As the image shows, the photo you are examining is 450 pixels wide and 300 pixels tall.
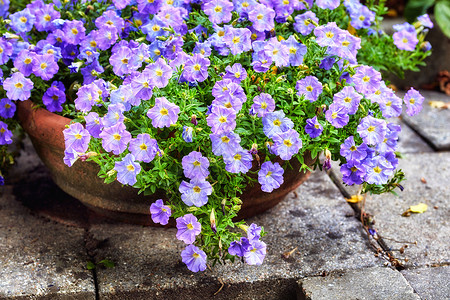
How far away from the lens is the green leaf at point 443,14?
3400 mm

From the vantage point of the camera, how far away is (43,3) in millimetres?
2078

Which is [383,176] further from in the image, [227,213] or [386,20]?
[386,20]

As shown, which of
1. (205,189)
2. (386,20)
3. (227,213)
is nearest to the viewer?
(205,189)

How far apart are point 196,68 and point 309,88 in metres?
0.36

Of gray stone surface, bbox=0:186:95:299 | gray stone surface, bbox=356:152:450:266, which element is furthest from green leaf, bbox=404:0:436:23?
gray stone surface, bbox=0:186:95:299

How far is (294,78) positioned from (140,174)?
0.59 meters

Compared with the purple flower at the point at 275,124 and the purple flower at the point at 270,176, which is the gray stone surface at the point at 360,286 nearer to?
the purple flower at the point at 270,176

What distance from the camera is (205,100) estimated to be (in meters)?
1.78

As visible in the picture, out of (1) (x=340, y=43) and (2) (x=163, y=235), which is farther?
(2) (x=163, y=235)

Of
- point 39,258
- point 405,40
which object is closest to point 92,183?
point 39,258

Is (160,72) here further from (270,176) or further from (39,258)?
(39,258)

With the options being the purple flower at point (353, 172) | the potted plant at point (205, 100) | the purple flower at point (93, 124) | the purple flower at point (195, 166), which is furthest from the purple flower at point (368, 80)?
the purple flower at point (93, 124)

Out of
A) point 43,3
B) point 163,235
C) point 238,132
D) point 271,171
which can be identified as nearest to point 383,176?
point 271,171

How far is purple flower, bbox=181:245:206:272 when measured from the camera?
63.0 inches
